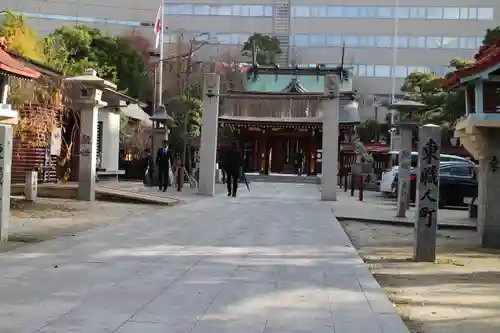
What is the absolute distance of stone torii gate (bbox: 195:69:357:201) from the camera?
22141mm

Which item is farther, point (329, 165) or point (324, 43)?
point (324, 43)

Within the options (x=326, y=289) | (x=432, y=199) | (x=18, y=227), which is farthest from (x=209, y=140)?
(x=326, y=289)

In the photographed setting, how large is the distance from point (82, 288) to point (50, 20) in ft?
200

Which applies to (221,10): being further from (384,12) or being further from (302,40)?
(384,12)

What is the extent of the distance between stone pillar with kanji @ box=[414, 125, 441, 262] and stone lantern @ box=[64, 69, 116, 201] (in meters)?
10.3

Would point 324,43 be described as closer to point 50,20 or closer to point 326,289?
point 50,20

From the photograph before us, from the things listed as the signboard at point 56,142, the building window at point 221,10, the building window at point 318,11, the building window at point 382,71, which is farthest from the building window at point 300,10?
the signboard at point 56,142

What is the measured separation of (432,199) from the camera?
10016mm

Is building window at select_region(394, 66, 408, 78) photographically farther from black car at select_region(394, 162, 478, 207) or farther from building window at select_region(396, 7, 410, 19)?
black car at select_region(394, 162, 478, 207)

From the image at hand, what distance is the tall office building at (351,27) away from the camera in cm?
6178

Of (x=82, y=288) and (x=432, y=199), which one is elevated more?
(x=432, y=199)

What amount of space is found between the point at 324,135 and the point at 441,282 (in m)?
14.0

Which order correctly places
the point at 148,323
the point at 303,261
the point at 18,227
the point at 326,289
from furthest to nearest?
the point at 18,227
the point at 303,261
the point at 326,289
the point at 148,323

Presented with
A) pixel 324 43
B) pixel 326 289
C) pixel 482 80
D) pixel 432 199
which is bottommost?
pixel 326 289
